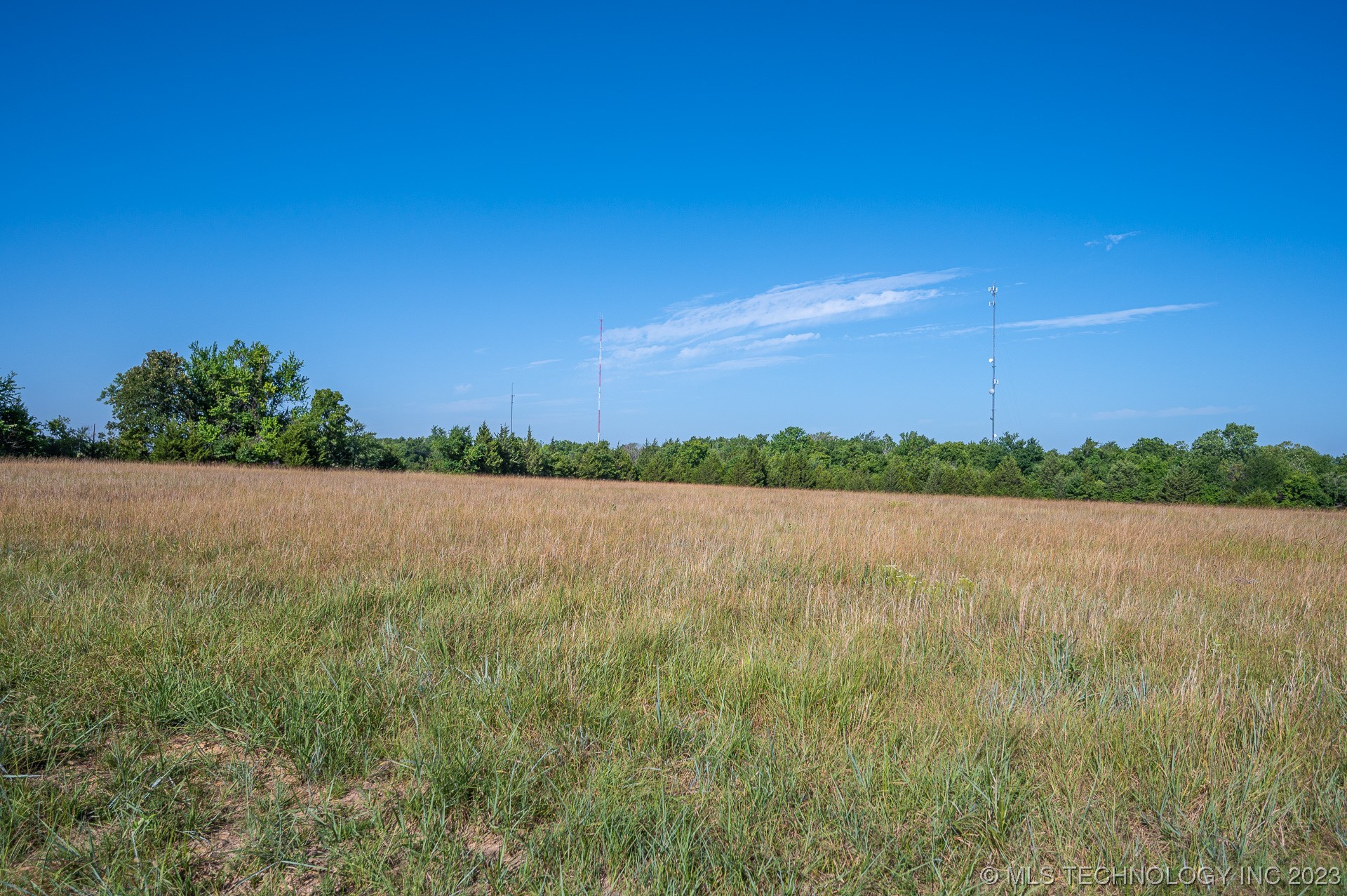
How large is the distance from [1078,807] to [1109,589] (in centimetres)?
455

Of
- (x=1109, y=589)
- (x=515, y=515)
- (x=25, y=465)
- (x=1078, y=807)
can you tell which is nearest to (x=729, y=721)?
(x=1078, y=807)

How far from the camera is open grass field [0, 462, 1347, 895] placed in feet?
6.02

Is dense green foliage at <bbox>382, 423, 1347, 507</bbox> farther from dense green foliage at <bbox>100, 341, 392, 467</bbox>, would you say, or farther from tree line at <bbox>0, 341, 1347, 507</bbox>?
dense green foliage at <bbox>100, 341, 392, 467</bbox>

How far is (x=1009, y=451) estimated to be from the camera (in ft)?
213

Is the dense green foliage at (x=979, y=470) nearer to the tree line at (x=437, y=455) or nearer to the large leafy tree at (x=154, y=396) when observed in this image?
the tree line at (x=437, y=455)

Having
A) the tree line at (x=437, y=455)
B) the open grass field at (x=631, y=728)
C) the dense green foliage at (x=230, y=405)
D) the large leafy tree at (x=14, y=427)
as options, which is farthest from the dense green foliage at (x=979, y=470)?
the open grass field at (x=631, y=728)

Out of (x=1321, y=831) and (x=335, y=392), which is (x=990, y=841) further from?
(x=335, y=392)

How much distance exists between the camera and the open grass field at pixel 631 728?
1.83 metres

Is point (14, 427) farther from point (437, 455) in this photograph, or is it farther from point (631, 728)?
point (631, 728)

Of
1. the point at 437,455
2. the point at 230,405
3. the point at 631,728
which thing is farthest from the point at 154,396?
the point at 631,728

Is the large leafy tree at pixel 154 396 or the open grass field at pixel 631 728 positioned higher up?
the large leafy tree at pixel 154 396

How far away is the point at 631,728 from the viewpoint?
256 centimetres

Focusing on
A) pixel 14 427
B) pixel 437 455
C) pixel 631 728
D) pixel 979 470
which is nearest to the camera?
pixel 631 728

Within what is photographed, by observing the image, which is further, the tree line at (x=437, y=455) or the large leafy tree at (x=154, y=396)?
the large leafy tree at (x=154, y=396)
